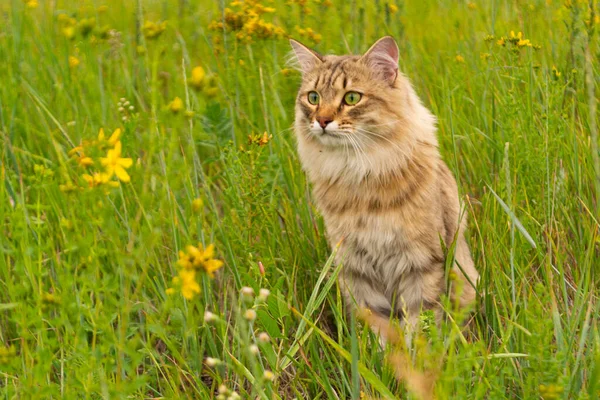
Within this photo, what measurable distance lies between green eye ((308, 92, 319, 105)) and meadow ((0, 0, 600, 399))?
25 centimetres

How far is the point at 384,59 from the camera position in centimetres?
310

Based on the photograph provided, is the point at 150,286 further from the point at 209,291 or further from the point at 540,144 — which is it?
the point at 540,144

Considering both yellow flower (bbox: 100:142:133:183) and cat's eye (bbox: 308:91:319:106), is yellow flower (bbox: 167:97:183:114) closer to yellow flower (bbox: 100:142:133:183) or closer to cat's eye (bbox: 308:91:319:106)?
yellow flower (bbox: 100:142:133:183)

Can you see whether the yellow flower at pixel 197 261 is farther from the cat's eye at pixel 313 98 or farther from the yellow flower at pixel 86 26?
the cat's eye at pixel 313 98

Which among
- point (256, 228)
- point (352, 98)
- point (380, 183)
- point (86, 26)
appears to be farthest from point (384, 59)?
point (86, 26)

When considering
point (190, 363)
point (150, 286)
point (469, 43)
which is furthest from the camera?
point (469, 43)

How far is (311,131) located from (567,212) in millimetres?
1070

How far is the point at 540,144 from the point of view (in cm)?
261

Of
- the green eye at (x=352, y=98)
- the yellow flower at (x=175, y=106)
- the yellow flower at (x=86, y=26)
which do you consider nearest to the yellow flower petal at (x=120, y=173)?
the yellow flower at (x=175, y=106)

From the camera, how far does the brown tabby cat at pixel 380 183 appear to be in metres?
2.88

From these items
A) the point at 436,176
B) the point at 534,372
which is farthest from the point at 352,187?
the point at 534,372

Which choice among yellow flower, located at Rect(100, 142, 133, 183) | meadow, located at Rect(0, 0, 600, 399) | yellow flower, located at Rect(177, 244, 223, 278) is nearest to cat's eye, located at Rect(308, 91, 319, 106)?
meadow, located at Rect(0, 0, 600, 399)

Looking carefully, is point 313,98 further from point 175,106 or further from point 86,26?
point 175,106

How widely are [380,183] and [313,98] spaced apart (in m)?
0.53
